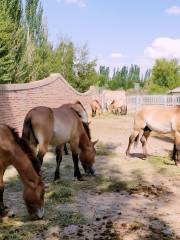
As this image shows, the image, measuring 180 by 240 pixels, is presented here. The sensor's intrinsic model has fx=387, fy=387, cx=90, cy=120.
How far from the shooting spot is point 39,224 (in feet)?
16.5

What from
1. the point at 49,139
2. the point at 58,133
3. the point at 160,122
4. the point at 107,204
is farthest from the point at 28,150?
the point at 160,122

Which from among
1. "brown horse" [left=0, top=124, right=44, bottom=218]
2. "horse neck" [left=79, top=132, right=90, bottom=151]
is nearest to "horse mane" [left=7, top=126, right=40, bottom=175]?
"brown horse" [left=0, top=124, right=44, bottom=218]

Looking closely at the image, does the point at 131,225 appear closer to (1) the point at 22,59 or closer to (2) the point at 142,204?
(2) the point at 142,204

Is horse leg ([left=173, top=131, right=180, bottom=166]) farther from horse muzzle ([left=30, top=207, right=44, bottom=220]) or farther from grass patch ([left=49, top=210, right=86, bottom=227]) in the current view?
horse muzzle ([left=30, top=207, right=44, bottom=220])

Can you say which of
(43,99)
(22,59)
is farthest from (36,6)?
(43,99)

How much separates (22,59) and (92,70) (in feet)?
45.7

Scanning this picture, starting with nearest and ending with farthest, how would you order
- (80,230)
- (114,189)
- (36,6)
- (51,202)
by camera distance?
1. (80,230)
2. (51,202)
3. (114,189)
4. (36,6)

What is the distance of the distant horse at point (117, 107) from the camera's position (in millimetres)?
30562

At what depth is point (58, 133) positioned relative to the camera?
7535 millimetres

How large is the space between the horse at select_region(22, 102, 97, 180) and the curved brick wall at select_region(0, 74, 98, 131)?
447cm

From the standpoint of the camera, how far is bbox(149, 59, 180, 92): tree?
61.7 metres

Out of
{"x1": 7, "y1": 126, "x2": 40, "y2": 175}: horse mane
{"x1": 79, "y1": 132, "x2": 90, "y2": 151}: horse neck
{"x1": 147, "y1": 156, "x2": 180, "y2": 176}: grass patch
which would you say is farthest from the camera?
{"x1": 147, "y1": 156, "x2": 180, "y2": 176}: grass patch

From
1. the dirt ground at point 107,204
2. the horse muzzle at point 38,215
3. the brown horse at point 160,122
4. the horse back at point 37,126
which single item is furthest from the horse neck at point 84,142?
the horse muzzle at point 38,215

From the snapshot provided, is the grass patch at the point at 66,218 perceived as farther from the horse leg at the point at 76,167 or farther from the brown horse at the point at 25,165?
the horse leg at the point at 76,167
